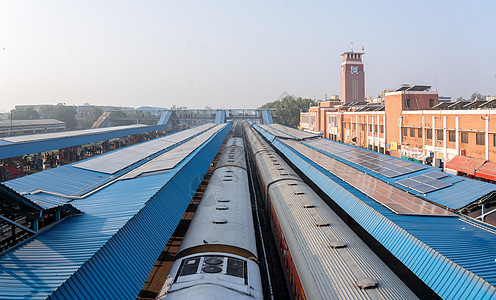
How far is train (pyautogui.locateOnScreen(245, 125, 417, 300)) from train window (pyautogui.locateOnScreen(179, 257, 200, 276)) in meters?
3.10

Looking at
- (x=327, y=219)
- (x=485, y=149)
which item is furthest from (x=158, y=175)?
(x=485, y=149)

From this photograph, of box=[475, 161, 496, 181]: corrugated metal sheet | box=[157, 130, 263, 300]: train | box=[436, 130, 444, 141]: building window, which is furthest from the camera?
box=[436, 130, 444, 141]: building window

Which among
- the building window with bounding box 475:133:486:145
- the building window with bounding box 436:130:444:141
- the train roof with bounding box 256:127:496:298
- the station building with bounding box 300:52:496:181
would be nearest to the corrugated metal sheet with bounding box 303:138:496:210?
the train roof with bounding box 256:127:496:298

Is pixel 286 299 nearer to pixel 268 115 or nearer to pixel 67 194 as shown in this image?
pixel 67 194

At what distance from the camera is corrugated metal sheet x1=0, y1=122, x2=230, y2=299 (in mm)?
6859

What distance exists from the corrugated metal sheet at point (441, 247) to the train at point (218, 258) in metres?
Answer: 4.59

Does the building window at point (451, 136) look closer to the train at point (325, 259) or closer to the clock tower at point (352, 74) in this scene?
the train at point (325, 259)

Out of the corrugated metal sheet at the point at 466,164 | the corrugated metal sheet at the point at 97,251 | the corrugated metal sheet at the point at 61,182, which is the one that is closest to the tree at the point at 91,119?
the corrugated metal sheet at the point at 61,182

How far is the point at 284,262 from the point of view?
45.0 ft

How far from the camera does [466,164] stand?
2355cm

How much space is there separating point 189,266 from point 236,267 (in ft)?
4.44

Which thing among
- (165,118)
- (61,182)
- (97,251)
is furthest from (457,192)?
(165,118)

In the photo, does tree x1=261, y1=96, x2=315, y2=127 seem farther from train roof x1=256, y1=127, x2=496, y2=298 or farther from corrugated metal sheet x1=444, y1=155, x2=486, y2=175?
train roof x1=256, y1=127, x2=496, y2=298

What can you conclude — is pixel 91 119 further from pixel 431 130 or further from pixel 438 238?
pixel 438 238
